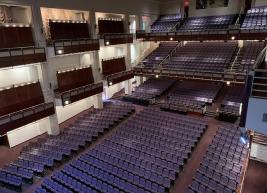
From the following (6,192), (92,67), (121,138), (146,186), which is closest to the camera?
(146,186)

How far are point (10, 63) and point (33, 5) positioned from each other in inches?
176

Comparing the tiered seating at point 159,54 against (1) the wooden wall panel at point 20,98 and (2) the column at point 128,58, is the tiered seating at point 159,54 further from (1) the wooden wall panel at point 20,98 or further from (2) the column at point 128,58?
(1) the wooden wall panel at point 20,98

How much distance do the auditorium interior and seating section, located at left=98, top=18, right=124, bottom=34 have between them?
107 mm

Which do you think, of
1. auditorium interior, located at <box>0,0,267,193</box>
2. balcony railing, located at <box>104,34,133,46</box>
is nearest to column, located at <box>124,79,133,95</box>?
auditorium interior, located at <box>0,0,267,193</box>

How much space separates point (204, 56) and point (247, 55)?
4.21 meters

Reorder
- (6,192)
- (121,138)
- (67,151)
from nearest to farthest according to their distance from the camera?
(6,192), (67,151), (121,138)

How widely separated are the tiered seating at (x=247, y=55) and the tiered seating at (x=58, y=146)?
432 inches

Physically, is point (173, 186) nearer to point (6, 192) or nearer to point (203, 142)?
point (203, 142)

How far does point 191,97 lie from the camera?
825 inches

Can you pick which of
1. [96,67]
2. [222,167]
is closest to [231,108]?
[222,167]

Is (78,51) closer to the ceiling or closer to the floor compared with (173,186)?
closer to the ceiling

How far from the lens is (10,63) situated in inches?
505

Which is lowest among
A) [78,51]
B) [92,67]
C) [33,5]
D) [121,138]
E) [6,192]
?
[6,192]

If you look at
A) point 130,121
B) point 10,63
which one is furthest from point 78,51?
point 130,121
